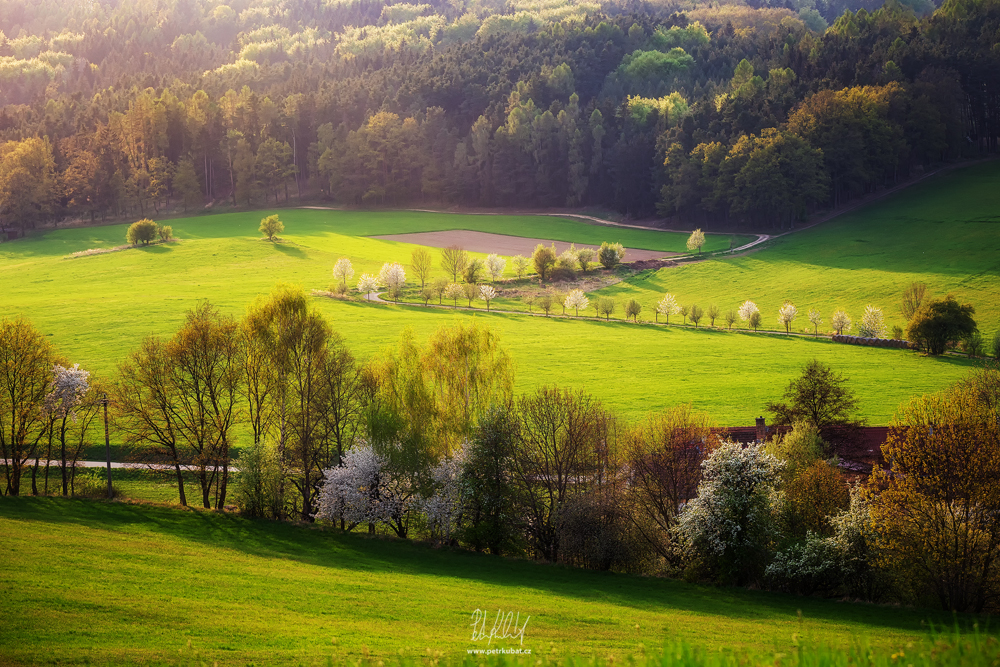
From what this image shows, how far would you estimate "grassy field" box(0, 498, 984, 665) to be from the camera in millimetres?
18812

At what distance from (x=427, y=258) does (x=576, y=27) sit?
123m

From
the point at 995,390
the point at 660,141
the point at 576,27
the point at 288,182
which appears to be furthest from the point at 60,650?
the point at 576,27

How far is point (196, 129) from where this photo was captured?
161m

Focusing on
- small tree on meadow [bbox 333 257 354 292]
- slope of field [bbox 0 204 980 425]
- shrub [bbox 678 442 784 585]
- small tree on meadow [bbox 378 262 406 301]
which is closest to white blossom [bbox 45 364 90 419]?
slope of field [bbox 0 204 980 425]

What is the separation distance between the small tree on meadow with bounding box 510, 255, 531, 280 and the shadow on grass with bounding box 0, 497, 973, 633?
65.8 m

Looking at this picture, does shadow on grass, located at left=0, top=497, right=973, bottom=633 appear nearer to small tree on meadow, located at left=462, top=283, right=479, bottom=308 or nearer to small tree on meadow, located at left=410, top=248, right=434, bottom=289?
small tree on meadow, located at left=462, top=283, right=479, bottom=308

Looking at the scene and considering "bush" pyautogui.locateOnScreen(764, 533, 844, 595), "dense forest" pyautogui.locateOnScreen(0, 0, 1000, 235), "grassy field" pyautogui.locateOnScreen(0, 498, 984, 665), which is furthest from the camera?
"dense forest" pyautogui.locateOnScreen(0, 0, 1000, 235)

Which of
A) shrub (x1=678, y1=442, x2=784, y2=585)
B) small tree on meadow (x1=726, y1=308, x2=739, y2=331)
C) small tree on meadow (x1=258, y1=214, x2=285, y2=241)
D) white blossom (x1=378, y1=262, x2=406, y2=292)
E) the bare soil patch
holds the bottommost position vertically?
shrub (x1=678, y1=442, x2=784, y2=585)

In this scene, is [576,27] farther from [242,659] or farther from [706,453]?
[242,659]

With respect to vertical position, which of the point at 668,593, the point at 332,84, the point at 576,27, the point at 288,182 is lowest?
the point at 668,593

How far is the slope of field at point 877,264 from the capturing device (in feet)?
277

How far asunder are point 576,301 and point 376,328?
74.9 ft

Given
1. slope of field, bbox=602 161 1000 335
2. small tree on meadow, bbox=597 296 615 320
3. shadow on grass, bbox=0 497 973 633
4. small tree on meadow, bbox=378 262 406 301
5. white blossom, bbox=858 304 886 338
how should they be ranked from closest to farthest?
1. shadow on grass, bbox=0 497 973 633
2. white blossom, bbox=858 304 886 338
3. small tree on meadow, bbox=597 296 615 320
4. slope of field, bbox=602 161 1000 335
5. small tree on meadow, bbox=378 262 406 301

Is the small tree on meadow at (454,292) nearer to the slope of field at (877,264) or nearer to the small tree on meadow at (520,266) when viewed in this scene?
the small tree on meadow at (520,266)
